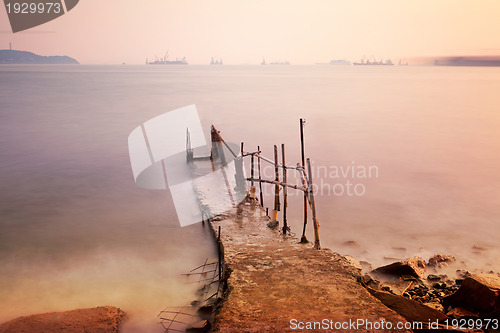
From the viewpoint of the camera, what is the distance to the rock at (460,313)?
5.25 m

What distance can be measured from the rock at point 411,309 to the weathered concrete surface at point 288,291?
29 centimetres

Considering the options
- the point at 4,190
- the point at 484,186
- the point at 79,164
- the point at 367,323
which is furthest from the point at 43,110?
the point at 367,323

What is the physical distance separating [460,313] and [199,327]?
3823 mm

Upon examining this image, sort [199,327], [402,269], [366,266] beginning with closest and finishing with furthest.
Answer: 1. [199,327]
2. [402,269]
3. [366,266]

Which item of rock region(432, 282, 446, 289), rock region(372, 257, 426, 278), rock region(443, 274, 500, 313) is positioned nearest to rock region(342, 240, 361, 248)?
rock region(372, 257, 426, 278)

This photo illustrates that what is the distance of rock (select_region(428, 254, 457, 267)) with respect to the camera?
8266 mm

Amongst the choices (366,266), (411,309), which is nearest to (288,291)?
(411,309)

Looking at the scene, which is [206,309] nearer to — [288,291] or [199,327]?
[199,327]

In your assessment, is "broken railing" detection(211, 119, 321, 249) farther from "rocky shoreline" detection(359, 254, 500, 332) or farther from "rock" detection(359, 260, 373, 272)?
"rocky shoreline" detection(359, 254, 500, 332)

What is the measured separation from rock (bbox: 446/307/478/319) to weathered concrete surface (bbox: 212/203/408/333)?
1223 millimetres

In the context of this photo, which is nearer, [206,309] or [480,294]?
[480,294]

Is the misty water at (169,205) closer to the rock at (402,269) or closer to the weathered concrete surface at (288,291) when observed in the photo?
the rock at (402,269)

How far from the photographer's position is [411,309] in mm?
5020

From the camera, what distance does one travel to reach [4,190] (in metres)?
13.1
